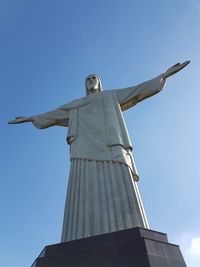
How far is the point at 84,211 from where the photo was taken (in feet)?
20.3

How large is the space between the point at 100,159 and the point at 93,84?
3533mm

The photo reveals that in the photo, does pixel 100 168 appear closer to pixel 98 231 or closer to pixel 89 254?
pixel 98 231

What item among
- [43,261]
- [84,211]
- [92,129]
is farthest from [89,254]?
[92,129]

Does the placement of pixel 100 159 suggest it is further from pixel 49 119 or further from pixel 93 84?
pixel 93 84

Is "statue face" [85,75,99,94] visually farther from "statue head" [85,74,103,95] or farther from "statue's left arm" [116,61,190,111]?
"statue's left arm" [116,61,190,111]

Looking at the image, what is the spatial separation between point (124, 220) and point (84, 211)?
855 millimetres

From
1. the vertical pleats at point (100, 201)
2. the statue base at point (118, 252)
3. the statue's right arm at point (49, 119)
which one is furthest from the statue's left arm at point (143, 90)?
the statue base at point (118, 252)

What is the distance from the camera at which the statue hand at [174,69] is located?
27.3ft

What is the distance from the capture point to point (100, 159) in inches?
282

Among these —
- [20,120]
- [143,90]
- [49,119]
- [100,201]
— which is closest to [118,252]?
[100,201]

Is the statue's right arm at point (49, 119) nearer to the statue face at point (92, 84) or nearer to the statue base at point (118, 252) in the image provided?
the statue face at point (92, 84)

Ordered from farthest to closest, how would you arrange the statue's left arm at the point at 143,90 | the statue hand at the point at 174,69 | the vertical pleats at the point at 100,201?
the statue's left arm at the point at 143,90 → the statue hand at the point at 174,69 → the vertical pleats at the point at 100,201

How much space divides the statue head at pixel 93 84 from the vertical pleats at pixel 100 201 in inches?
129

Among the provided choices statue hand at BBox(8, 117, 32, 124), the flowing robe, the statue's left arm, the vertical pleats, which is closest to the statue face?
the flowing robe
